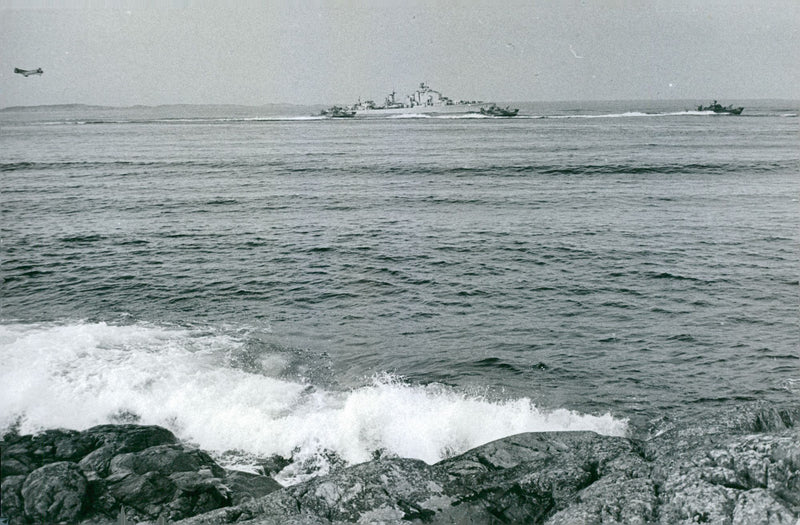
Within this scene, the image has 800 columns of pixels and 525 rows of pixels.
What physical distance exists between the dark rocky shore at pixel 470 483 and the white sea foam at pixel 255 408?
1.59 meters

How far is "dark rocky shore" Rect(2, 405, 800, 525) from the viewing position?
709 centimetres

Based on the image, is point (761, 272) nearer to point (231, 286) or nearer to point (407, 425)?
point (407, 425)

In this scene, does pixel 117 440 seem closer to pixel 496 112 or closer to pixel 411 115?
pixel 496 112

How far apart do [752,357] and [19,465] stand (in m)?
15.5

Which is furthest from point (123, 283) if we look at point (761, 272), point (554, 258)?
point (761, 272)

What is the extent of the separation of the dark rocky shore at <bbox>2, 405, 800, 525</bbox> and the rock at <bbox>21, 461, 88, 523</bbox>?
0.01m

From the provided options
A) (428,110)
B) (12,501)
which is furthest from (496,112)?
(12,501)

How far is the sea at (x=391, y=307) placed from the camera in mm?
12914

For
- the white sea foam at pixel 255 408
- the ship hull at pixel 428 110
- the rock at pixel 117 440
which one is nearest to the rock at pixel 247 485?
the white sea foam at pixel 255 408

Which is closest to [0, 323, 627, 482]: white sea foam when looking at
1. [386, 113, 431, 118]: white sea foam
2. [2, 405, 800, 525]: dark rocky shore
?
[2, 405, 800, 525]: dark rocky shore

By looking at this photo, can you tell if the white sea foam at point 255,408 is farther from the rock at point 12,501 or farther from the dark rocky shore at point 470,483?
the rock at point 12,501

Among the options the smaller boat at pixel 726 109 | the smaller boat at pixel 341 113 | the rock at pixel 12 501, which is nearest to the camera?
the rock at pixel 12 501

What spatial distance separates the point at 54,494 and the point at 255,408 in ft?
14.9

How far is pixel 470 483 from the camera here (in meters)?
8.60
